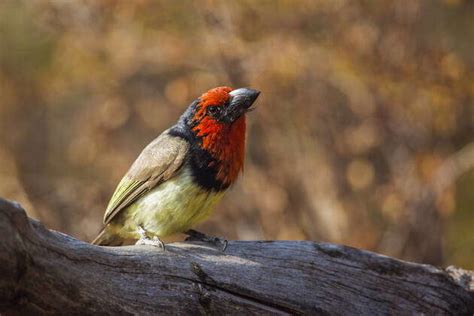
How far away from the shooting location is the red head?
508 centimetres

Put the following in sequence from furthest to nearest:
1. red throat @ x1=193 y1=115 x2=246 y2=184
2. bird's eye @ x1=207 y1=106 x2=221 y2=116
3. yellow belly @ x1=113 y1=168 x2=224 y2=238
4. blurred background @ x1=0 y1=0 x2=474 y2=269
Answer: blurred background @ x1=0 y1=0 x2=474 y2=269 → bird's eye @ x1=207 y1=106 x2=221 y2=116 → red throat @ x1=193 y1=115 x2=246 y2=184 → yellow belly @ x1=113 y1=168 x2=224 y2=238

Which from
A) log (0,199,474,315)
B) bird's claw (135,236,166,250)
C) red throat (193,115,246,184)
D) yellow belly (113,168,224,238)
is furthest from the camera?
red throat (193,115,246,184)

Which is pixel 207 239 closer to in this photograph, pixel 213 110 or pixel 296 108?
pixel 213 110

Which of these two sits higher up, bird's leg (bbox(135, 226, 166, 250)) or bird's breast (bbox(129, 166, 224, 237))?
bird's breast (bbox(129, 166, 224, 237))

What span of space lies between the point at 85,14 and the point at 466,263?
4.54 meters

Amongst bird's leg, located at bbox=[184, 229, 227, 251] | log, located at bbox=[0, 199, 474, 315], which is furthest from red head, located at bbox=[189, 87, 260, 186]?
log, located at bbox=[0, 199, 474, 315]

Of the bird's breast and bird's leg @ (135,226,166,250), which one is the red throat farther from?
bird's leg @ (135,226,166,250)

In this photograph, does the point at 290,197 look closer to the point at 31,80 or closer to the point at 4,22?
the point at 31,80

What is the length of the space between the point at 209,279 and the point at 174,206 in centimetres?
64

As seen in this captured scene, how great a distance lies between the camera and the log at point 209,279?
3.55 m

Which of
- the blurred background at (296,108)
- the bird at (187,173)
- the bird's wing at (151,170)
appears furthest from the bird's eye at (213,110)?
the blurred background at (296,108)

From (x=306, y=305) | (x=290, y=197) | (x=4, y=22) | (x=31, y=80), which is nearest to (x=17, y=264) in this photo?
(x=306, y=305)

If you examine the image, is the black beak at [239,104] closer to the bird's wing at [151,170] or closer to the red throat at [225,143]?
the red throat at [225,143]

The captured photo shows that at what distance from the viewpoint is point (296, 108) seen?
26.5 feet
